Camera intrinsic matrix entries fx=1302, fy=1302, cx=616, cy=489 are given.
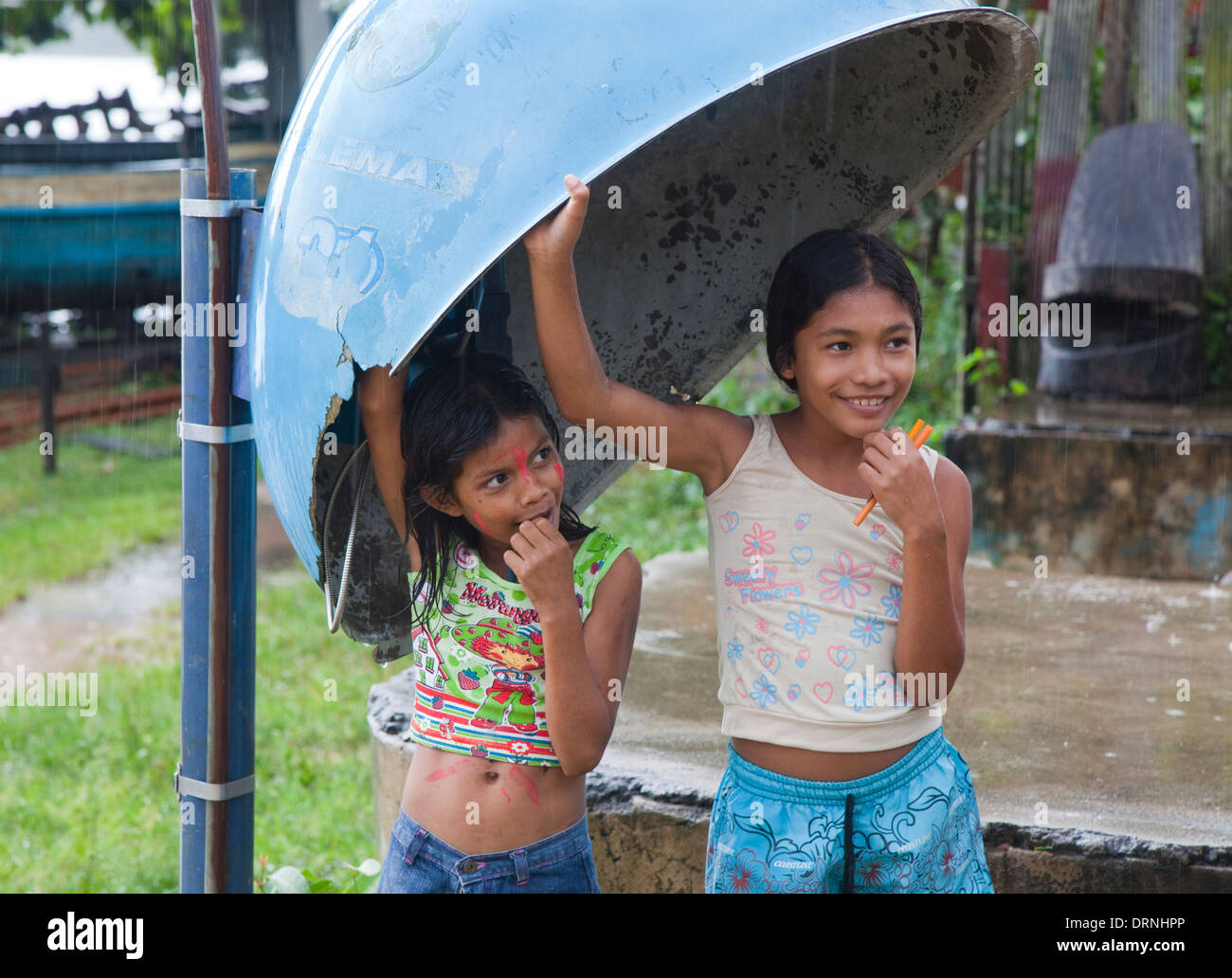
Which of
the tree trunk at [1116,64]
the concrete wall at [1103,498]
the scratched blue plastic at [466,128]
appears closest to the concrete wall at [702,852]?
the scratched blue plastic at [466,128]

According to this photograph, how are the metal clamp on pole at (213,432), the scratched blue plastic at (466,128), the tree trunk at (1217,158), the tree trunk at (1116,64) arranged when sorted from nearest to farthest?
the scratched blue plastic at (466,128), the metal clamp on pole at (213,432), the tree trunk at (1116,64), the tree trunk at (1217,158)

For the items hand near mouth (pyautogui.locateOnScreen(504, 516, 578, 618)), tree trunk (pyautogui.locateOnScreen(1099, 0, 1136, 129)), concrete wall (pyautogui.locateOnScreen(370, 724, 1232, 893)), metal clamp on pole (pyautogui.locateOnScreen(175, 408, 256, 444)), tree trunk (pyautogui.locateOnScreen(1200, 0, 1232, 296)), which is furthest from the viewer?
tree trunk (pyautogui.locateOnScreen(1200, 0, 1232, 296))

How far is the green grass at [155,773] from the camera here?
3406 millimetres

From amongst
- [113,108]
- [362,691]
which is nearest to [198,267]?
[362,691]

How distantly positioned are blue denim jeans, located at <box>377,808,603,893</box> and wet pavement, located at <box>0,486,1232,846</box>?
697mm

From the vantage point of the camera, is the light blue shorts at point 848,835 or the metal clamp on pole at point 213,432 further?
the metal clamp on pole at point 213,432

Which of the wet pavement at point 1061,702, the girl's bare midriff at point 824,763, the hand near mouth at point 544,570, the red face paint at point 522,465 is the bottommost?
the wet pavement at point 1061,702

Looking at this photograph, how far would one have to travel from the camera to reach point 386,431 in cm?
184

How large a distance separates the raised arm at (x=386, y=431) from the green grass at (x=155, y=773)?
1695 mm

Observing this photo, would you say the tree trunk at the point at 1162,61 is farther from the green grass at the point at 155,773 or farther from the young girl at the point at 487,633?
the young girl at the point at 487,633

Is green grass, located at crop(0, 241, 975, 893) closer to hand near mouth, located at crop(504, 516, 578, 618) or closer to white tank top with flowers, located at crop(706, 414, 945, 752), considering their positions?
white tank top with flowers, located at crop(706, 414, 945, 752)

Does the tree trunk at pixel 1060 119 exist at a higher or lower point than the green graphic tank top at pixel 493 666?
higher

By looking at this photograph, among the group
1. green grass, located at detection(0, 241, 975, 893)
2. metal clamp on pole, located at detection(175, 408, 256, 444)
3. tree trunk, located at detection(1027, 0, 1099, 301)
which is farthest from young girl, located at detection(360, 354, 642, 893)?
tree trunk, located at detection(1027, 0, 1099, 301)

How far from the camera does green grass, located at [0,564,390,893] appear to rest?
11.2ft
